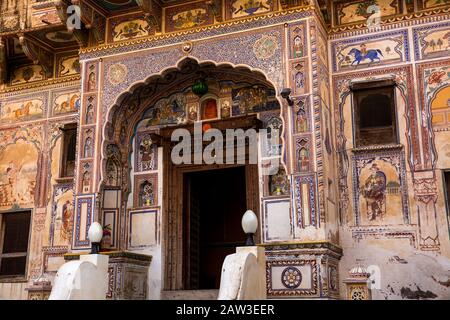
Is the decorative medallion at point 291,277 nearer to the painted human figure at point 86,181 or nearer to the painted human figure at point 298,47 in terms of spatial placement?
the painted human figure at point 298,47

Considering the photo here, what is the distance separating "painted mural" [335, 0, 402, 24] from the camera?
11375 millimetres

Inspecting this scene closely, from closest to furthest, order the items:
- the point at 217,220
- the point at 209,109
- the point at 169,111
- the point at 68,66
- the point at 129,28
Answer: the point at 209,109 < the point at 129,28 < the point at 169,111 < the point at 68,66 < the point at 217,220

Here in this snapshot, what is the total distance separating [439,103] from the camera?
35.4ft

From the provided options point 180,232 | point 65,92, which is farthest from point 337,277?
Result: point 65,92

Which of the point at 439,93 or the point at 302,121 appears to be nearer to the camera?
the point at 302,121

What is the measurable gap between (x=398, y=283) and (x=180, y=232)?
166 inches

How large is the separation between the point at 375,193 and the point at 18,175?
782 cm

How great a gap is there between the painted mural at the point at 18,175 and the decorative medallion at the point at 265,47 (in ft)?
18.7

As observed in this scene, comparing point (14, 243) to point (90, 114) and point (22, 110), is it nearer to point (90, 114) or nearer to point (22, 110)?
point (22, 110)

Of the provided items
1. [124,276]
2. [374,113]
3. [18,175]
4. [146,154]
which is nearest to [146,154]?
[146,154]

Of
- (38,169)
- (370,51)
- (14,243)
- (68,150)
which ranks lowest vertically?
(14,243)

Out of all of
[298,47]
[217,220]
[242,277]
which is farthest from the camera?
[217,220]

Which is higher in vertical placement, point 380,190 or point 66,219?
point 380,190

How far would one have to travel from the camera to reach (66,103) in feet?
44.9
